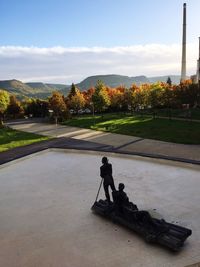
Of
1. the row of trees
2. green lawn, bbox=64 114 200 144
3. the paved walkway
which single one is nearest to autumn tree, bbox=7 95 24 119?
the row of trees

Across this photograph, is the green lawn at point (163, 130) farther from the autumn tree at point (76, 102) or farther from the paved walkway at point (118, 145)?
the autumn tree at point (76, 102)

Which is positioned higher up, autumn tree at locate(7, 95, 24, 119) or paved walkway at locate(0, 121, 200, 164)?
autumn tree at locate(7, 95, 24, 119)

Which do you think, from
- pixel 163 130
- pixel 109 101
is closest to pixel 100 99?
pixel 109 101

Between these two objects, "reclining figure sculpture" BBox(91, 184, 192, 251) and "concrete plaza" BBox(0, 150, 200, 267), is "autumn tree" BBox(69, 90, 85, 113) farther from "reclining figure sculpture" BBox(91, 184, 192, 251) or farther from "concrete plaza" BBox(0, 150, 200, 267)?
"reclining figure sculpture" BBox(91, 184, 192, 251)

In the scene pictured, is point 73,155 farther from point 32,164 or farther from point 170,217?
point 170,217

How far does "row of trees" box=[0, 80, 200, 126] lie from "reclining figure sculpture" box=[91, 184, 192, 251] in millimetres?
29806

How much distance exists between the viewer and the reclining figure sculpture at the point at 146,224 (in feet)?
25.4

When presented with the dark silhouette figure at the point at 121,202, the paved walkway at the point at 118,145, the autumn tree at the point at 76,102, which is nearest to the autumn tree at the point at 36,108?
the autumn tree at the point at 76,102

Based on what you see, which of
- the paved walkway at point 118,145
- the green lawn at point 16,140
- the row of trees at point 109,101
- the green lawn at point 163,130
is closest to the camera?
the paved walkway at point 118,145

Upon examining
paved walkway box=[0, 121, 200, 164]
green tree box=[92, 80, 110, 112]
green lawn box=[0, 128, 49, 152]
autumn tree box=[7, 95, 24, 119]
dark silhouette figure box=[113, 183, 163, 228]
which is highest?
green tree box=[92, 80, 110, 112]

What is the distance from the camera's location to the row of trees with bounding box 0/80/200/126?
3890cm

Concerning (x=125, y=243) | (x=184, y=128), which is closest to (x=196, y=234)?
(x=125, y=243)

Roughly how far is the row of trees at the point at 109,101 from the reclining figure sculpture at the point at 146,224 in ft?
97.8

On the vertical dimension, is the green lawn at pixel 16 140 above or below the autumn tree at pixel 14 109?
below
